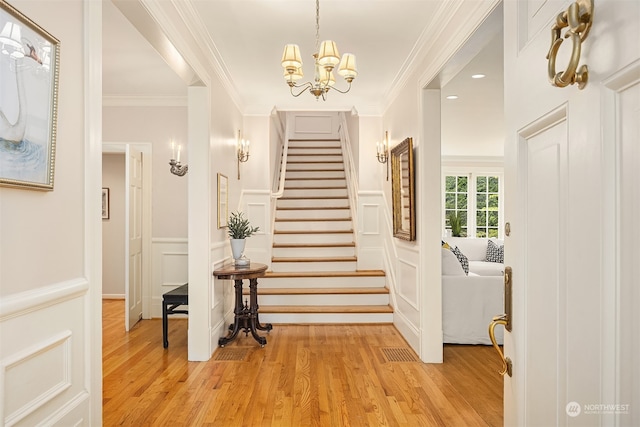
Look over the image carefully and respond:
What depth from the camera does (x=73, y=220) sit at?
5.17 feet

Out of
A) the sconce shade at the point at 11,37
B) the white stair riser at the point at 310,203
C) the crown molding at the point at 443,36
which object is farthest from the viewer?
the white stair riser at the point at 310,203

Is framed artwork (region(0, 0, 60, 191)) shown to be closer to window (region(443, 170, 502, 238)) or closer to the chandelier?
the chandelier

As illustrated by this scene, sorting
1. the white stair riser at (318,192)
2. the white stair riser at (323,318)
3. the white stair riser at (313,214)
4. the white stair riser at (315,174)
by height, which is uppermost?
the white stair riser at (315,174)

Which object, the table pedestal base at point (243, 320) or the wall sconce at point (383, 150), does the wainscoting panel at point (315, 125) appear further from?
the table pedestal base at point (243, 320)

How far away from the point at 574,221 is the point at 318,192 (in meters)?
6.52

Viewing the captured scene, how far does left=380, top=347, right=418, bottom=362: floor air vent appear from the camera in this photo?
374 centimetres

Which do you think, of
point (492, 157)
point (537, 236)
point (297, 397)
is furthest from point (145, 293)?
point (492, 157)

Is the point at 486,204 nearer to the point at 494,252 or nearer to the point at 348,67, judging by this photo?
the point at 494,252

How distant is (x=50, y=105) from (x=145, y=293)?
14.1ft

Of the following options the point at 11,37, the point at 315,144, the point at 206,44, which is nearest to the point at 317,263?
the point at 206,44

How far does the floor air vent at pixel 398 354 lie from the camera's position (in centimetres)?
374

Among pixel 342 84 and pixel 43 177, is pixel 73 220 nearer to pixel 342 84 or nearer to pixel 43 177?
pixel 43 177

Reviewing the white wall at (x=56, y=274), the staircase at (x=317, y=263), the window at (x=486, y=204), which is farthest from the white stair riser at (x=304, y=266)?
the window at (x=486, y=204)

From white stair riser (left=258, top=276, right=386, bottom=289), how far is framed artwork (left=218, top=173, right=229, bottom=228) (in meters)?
1.24
